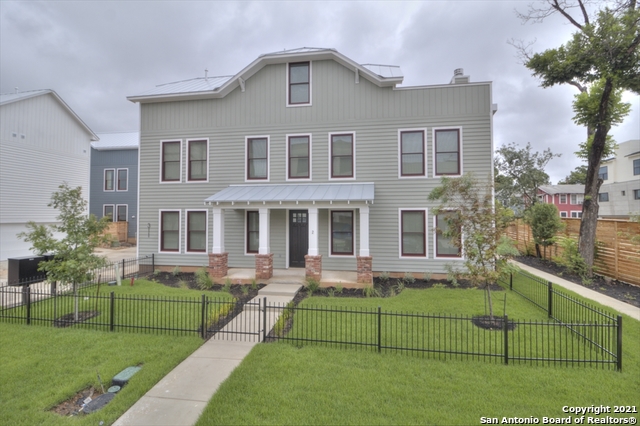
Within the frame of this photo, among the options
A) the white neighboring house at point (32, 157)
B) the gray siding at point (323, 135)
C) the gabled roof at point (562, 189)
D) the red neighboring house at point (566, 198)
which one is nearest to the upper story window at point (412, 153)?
the gray siding at point (323, 135)

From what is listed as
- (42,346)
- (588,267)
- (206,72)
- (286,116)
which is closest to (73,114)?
(206,72)

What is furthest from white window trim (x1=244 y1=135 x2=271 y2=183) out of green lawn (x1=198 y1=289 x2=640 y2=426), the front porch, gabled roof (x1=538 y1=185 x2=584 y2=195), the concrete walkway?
gabled roof (x1=538 y1=185 x2=584 y2=195)

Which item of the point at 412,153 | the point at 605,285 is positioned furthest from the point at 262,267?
the point at 605,285

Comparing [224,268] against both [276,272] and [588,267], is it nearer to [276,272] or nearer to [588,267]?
[276,272]

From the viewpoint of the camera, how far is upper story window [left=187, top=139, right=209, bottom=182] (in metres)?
14.5

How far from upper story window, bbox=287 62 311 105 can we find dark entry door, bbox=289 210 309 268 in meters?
4.96

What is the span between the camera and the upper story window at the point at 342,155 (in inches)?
524

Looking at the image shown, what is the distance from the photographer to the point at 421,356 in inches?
227

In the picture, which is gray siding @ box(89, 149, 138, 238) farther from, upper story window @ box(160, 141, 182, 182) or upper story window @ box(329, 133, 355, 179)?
upper story window @ box(329, 133, 355, 179)

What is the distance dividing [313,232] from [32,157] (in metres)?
19.2

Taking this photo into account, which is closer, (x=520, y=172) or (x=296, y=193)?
(x=296, y=193)

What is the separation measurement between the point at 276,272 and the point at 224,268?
6.98 feet

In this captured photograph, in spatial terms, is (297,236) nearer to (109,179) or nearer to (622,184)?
(109,179)

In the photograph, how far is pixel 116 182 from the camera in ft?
90.7
